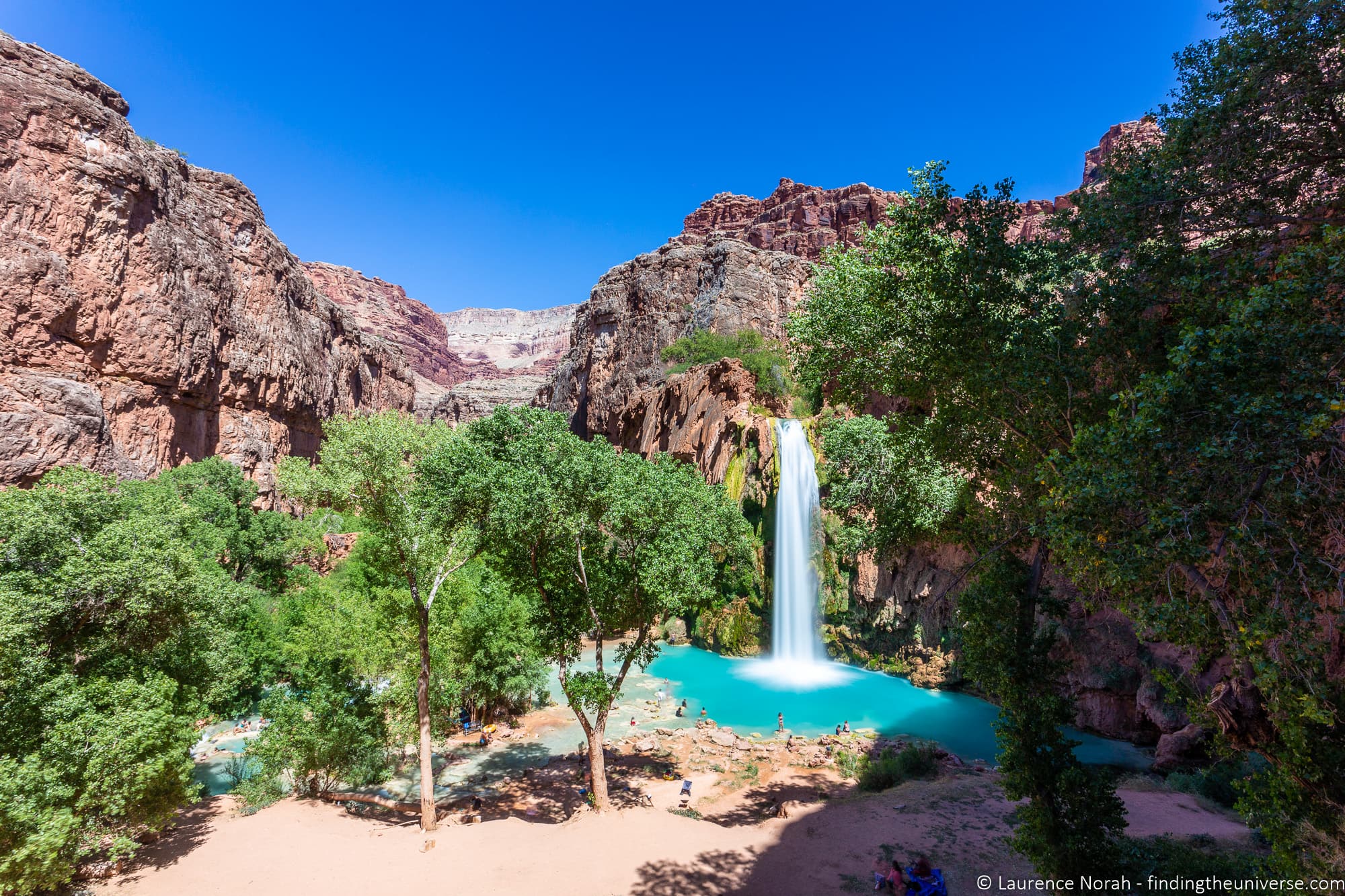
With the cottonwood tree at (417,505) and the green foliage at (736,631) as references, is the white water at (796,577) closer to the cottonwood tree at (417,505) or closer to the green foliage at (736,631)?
the green foliage at (736,631)

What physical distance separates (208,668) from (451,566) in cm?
496

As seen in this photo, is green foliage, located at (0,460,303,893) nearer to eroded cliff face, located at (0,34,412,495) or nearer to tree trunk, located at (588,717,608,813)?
tree trunk, located at (588,717,608,813)

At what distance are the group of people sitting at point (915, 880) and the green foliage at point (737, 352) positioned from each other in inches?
1440

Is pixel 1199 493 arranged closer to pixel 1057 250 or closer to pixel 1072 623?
pixel 1057 250

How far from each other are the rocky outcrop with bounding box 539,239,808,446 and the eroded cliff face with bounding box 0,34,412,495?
30.1 meters

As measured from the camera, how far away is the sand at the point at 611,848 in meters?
9.57

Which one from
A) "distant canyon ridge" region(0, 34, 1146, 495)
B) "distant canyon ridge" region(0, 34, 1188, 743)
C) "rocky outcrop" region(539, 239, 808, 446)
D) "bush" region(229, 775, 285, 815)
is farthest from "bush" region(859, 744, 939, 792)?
"rocky outcrop" region(539, 239, 808, 446)

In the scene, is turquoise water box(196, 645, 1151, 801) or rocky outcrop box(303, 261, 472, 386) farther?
rocky outcrop box(303, 261, 472, 386)

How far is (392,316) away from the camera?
132 metres

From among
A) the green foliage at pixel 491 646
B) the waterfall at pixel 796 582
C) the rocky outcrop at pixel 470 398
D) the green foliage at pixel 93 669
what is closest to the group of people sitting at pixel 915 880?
the green foliage at pixel 491 646

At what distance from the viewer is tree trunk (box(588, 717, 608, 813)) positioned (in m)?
12.2

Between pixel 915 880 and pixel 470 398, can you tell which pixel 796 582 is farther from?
pixel 470 398

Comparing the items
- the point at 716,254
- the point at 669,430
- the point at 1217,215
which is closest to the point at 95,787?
the point at 1217,215

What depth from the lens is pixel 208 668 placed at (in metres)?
11.2
